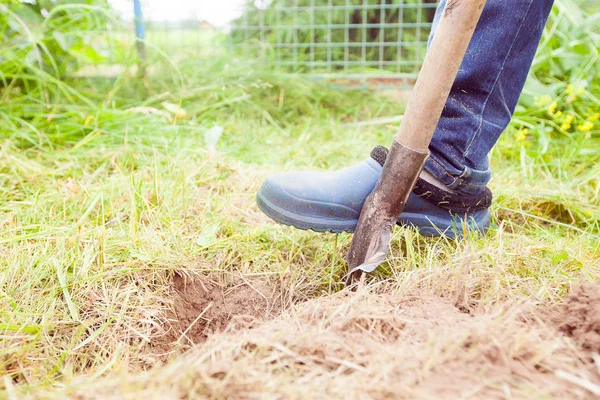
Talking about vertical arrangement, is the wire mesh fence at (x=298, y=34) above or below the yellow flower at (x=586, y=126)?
above

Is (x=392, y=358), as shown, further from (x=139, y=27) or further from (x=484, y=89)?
(x=139, y=27)

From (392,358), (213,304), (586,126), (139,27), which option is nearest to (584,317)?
(392,358)

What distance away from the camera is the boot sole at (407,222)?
1185 millimetres

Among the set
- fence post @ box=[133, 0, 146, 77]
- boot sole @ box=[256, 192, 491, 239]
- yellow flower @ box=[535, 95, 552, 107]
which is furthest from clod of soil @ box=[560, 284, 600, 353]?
fence post @ box=[133, 0, 146, 77]

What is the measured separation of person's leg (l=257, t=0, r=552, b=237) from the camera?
111 cm

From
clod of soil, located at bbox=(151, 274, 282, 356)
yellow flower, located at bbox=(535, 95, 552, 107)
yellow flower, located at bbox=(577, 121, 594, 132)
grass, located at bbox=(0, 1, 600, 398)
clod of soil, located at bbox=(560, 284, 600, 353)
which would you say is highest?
yellow flower, located at bbox=(535, 95, 552, 107)

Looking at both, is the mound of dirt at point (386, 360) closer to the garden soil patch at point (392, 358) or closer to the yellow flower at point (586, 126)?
the garden soil patch at point (392, 358)

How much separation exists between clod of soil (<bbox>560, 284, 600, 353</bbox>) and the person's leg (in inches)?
15.5

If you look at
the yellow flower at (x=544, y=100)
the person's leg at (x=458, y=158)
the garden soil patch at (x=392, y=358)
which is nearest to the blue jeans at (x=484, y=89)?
the person's leg at (x=458, y=158)

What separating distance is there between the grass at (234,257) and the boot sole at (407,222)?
5 centimetres

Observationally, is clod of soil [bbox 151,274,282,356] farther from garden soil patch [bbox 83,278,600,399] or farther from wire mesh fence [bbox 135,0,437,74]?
wire mesh fence [bbox 135,0,437,74]

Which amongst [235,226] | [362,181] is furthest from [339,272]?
[235,226]

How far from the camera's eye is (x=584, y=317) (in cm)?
78

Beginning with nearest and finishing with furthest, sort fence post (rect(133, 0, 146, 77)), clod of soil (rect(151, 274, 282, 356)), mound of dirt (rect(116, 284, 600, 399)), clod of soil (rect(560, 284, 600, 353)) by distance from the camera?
mound of dirt (rect(116, 284, 600, 399)), clod of soil (rect(560, 284, 600, 353)), clod of soil (rect(151, 274, 282, 356)), fence post (rect(133, 0, 146, 77))
